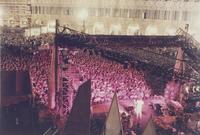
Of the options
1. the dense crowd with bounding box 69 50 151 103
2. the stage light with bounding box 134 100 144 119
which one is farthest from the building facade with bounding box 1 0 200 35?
the stage light with bounding box 134 100 144 119

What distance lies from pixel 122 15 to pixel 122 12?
0.42m

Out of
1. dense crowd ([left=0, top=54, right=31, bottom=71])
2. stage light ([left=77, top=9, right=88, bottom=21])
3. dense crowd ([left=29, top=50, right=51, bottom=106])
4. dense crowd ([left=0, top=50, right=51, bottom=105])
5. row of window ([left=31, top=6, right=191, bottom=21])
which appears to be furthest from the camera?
stage light ([left=77, top=9, right=88, bottom=21])

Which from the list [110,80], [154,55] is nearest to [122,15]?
[154,55]

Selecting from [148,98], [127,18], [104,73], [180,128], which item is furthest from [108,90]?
[127,18]

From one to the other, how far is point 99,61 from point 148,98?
18.7ft

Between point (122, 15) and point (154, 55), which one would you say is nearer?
point (154, 55)

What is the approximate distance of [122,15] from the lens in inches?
1705

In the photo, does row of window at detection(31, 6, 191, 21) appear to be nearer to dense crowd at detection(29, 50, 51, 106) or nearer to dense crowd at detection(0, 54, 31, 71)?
dense crowd at detection(29, 50, 51, 106)

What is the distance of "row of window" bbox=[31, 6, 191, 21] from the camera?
134ft

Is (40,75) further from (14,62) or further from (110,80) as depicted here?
(110,80)

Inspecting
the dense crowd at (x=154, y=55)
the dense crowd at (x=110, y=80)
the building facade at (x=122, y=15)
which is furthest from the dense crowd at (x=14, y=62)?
the building facade at (x=122, y=15)

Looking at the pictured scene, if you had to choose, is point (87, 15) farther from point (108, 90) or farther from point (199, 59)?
point (199, 59)

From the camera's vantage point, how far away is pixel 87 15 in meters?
44.4

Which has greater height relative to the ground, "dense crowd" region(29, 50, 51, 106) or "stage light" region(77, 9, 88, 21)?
"stage light" region(77, 9, 88, 21)
